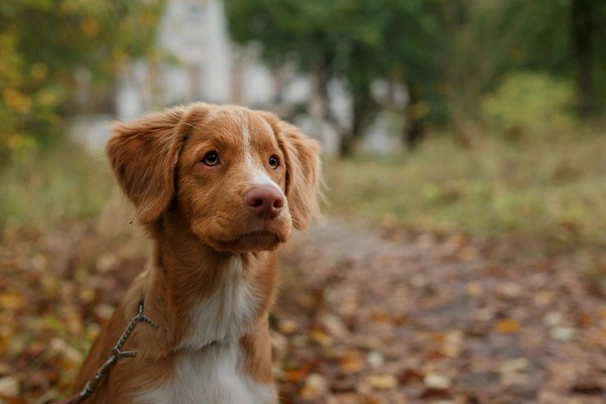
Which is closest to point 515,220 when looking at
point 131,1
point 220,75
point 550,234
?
point 550,234

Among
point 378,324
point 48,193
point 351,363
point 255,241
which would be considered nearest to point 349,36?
point 48,193

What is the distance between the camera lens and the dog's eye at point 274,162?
275 cm

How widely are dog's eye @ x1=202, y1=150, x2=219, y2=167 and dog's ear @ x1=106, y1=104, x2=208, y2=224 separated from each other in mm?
142

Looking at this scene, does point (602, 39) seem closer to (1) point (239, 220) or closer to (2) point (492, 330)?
(2) point (492, 330)

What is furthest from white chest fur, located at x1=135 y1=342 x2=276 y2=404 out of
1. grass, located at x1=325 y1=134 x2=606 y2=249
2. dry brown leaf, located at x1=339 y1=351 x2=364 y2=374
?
grass, located at x1=325 y1=134 x2=606 y2=249

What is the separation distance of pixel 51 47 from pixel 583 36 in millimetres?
14997

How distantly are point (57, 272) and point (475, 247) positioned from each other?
5.21 m

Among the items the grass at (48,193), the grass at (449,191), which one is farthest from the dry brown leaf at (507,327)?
the grass at (48,193)

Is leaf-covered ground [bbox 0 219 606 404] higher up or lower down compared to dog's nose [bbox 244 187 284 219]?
lower down

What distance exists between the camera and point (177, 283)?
2.56 meters

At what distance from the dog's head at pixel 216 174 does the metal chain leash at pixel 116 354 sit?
0.41 metres

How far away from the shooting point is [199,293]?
2.60 m

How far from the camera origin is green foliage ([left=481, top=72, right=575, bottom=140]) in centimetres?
1334

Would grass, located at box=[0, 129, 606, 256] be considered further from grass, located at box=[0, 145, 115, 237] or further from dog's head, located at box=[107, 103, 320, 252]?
dog's head, located at box=[107, 103, 320, 252]
